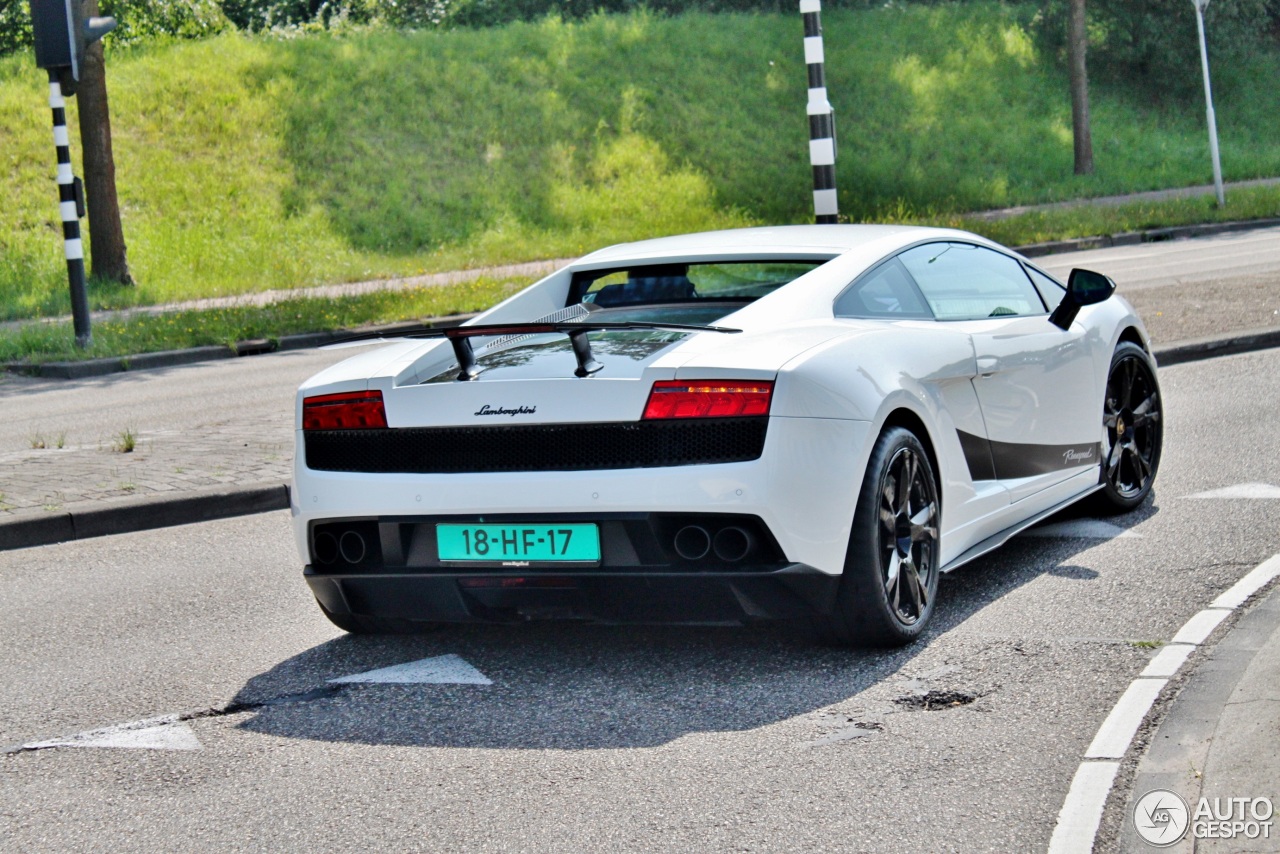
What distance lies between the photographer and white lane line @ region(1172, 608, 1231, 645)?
4.96m

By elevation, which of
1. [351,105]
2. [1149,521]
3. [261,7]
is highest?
[261,7]

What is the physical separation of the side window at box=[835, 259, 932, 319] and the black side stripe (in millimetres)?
473

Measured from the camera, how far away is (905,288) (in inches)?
224

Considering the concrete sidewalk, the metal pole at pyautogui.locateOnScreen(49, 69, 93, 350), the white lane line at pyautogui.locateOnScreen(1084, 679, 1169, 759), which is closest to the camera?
the concrete sidewalk

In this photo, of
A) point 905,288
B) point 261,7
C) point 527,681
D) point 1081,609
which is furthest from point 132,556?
point 261,7

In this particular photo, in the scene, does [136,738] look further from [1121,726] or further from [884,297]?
[884,297]

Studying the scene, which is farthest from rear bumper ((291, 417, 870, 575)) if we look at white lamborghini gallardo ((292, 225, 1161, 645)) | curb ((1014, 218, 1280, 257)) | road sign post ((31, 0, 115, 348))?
curb ((1014, 218, 1280, 257))

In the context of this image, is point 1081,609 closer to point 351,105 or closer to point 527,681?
point 527,681

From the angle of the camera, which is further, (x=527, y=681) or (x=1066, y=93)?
(x=1066, y=93)

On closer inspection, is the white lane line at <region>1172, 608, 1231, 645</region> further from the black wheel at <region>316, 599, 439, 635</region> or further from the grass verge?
the grass verge

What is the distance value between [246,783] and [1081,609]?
2.86 m

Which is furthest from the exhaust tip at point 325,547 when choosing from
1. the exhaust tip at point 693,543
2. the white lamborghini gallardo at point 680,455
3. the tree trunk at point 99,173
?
the tree trunk at point 99,173

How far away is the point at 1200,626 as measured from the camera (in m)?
5.09

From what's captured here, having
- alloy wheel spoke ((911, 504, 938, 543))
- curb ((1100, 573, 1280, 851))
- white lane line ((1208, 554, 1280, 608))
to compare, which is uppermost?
alloy wheel spoke ((911, 504, 938, 543))
